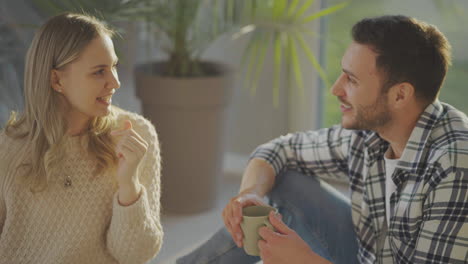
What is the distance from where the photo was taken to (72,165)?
5.15 ft

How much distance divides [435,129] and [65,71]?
0.84 metres

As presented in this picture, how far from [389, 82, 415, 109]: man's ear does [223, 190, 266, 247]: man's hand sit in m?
0.39

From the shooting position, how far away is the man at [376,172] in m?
1.40

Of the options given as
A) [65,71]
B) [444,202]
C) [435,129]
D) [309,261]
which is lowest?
[309,261]

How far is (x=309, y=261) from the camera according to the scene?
143 cm

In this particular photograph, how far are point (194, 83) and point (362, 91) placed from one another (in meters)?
1.17

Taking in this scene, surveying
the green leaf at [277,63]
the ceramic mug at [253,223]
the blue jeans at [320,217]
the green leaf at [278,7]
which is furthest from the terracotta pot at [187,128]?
the ceramic mug at [253,223]

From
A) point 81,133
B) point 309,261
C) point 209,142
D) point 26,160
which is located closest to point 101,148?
point 81,133

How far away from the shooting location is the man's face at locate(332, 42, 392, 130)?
1.61m

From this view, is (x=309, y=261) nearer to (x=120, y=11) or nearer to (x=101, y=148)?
(x=101, y=148)

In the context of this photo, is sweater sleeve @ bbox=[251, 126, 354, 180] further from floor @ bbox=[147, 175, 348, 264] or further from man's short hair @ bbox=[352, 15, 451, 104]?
floor @ bbox=[147, 175, 348, 264]

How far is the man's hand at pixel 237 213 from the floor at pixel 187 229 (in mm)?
992

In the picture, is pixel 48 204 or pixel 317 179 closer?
pixel 48 204

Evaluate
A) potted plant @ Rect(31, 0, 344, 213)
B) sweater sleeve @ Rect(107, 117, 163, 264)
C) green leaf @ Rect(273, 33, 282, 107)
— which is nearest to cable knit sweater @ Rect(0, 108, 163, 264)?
sweater sleeve @ Rect(107, 117, 163, 264)
